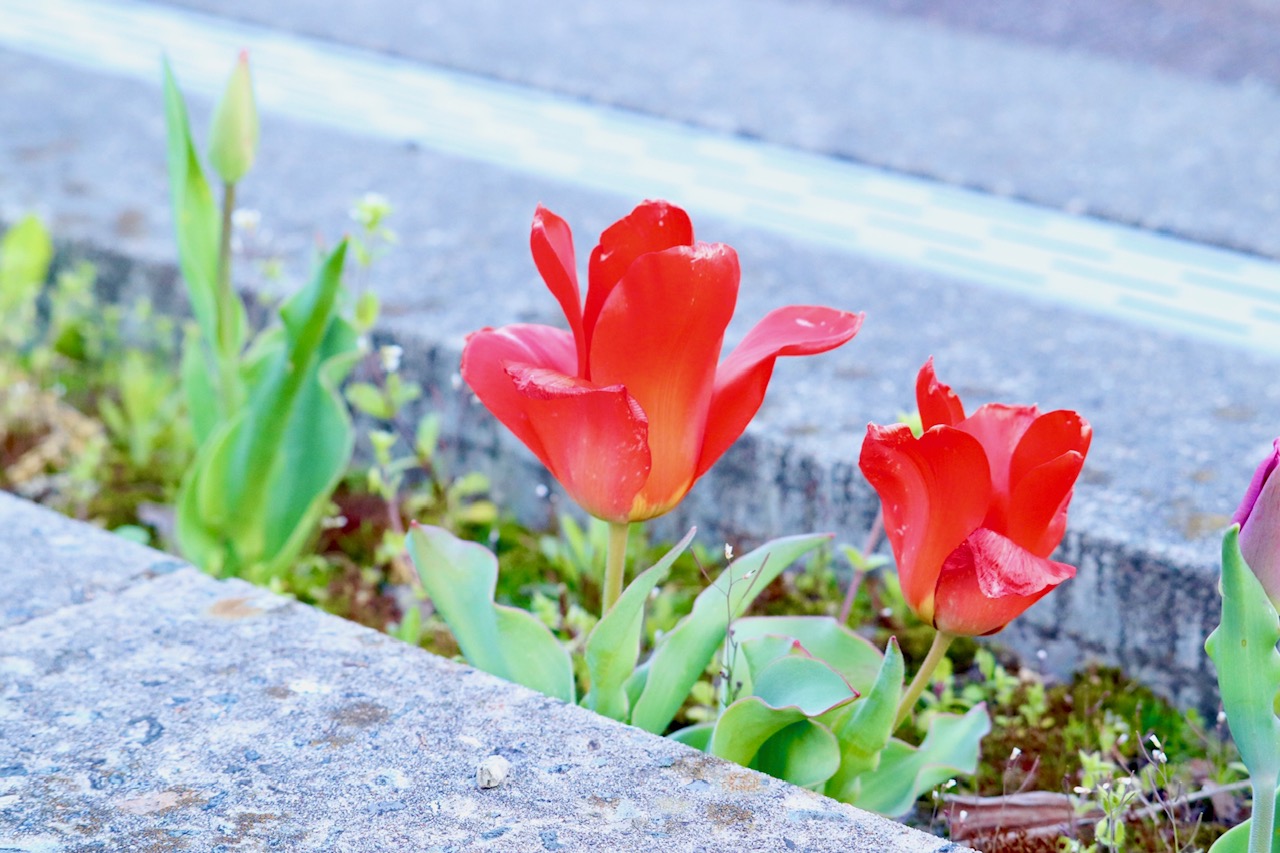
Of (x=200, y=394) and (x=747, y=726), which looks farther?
(x=200, y=394)

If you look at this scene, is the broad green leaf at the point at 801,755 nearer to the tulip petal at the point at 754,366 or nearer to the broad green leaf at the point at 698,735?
the broad green leaf at the point at 698,735

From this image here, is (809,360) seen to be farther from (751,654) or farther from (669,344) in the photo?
(669,344)

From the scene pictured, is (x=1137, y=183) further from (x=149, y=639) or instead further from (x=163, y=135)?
(x=149, y=639)

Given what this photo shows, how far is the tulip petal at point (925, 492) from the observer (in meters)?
0.89

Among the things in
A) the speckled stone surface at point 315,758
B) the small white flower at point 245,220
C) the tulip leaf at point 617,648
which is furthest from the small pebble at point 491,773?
the small white flower at point 245,220

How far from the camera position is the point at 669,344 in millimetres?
923

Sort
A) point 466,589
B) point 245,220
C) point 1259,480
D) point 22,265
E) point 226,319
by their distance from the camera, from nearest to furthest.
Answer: point 1259,480
point 466,589
point 226,319
point 245,220
point 22,265

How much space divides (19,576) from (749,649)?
0.68m

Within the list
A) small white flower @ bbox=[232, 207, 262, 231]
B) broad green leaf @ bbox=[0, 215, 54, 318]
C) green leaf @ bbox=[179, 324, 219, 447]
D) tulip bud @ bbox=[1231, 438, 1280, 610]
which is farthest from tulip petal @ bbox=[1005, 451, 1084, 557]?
broad green leaf @ bbox=[0, 215, 54, 318]

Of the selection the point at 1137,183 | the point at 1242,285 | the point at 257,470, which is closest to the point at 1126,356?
the point at 1242,285

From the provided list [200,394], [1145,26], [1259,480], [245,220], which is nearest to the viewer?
[1259,480]

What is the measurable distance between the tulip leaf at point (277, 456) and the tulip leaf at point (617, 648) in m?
0.55

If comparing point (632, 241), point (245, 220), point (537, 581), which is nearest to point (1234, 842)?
point (632, 241)

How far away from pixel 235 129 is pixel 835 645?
805mm
